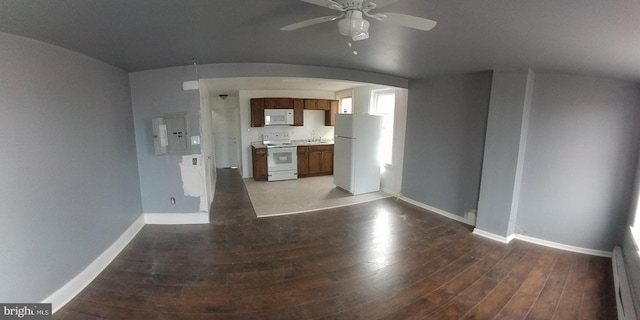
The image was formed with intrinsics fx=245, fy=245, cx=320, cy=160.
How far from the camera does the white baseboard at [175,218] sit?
11.6 ft

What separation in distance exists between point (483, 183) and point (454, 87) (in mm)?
1503

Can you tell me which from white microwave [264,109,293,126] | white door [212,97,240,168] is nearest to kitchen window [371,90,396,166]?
white microwave [264,109,293,126]

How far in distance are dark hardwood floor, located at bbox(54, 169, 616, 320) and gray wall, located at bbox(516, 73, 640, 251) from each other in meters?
0.36

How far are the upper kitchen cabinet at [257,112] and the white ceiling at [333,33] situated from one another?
3342 mm

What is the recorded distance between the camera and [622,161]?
275 centimetres

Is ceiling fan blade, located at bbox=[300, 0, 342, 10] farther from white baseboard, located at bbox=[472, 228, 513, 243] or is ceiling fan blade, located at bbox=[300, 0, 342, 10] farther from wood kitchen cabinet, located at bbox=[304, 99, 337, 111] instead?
wood kitchen cabinet, located at bbox=[304, 99, 337, 111]

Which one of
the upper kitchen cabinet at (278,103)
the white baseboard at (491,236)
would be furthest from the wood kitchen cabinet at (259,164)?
the white baseboard at (491,236)

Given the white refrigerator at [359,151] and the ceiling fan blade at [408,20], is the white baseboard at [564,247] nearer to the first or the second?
the white refrigerator at [359,151]

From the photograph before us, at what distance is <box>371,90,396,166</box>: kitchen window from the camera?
5141 millimetres

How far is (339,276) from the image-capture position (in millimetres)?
2408

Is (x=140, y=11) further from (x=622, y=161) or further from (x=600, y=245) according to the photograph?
(x=600, y=245)

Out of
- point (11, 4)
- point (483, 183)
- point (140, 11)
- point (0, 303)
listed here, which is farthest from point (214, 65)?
point (483, 183)

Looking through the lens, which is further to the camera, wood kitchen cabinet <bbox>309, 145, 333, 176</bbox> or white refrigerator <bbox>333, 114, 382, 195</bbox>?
wood kitchen cabinet <bbox>309, 145, 333, 176</bbox>

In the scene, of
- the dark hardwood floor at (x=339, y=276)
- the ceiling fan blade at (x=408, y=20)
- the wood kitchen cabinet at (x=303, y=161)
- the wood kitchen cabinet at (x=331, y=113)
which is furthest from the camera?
the wood kitchen cabinet at (x=331, y=113)
